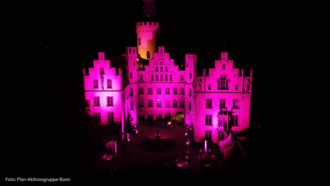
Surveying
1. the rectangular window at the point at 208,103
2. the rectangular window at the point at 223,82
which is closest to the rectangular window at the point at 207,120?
the rectangular window at the point at 208,103

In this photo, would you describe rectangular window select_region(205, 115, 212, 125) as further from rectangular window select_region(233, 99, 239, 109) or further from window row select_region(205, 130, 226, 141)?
rectangular window select_region(233, 99, 239, 109)

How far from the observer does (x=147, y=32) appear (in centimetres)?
5156

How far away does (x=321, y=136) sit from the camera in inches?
1778

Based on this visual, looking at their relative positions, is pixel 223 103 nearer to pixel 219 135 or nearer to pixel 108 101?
pixel 219 135

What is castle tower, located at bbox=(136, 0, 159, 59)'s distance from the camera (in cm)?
5094

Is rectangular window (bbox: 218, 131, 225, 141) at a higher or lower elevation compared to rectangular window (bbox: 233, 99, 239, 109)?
lower

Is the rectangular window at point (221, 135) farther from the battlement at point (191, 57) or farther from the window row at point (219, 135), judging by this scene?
the battlement at point (191, 57)

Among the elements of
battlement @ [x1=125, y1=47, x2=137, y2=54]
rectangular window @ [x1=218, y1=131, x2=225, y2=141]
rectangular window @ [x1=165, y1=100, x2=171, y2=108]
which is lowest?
rectangular window @ [x1=218, y1=131, x2=225, y2=141]

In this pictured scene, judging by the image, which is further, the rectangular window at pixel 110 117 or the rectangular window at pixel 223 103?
the rectangular window at pixel 110 117

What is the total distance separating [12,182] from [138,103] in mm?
32784

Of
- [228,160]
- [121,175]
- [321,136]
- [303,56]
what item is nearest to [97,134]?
[121,175]

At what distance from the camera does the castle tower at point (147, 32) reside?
5094 centimetres

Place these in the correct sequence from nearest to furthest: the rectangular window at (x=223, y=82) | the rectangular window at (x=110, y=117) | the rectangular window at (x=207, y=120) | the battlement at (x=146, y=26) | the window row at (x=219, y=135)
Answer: the rectangular window at (x=223, y=82), the window row at (x=219, y=135), the rectangular window at (x=207, y=120), the rectangular window at (x=110, y=117), the battlement at (x=146, y=26)

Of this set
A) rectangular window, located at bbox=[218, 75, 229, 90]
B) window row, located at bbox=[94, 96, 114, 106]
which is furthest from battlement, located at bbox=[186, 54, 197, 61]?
window row, located at bbox=[94, 96, 114, 106]
